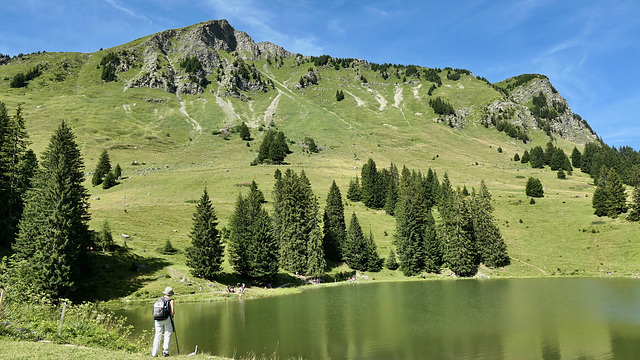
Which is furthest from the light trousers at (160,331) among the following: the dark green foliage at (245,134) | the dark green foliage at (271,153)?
the dark green foliage at (245,134)

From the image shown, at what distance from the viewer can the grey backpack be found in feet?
46.1

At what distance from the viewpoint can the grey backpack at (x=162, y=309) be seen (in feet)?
46.1

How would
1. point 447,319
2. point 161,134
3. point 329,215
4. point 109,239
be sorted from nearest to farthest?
point 447,319 < point 109,239 < point 329,215 < point 161,134

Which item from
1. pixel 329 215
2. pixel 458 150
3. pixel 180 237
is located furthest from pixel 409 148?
pixel 180 237

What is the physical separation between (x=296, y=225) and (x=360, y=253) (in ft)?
48.8

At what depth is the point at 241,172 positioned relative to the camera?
11919 centimetres

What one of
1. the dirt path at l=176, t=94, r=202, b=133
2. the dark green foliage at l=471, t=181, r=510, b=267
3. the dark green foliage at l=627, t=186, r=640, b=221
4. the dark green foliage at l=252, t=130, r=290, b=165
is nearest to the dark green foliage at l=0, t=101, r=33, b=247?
the dark green foliage at l=471, t=181, r=510, b=267

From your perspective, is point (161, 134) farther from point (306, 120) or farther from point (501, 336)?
point (501, 336)

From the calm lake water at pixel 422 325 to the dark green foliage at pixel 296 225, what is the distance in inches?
639

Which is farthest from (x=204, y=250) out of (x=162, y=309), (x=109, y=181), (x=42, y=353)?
(x=109, y=181)

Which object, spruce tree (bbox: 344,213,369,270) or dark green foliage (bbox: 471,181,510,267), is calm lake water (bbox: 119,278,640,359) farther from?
dark green foliage (bbox: 471,181,510,267)

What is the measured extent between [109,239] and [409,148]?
484 feet

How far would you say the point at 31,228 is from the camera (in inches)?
1512

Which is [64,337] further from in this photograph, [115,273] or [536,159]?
[536,159]
